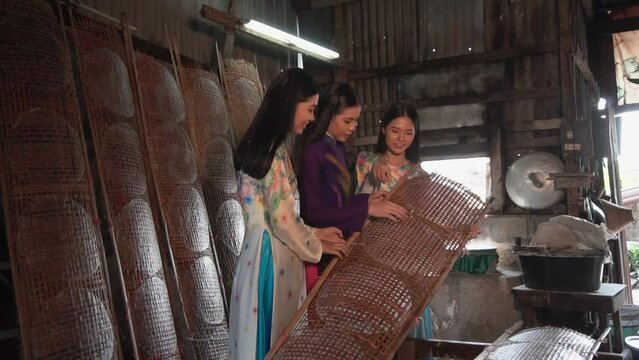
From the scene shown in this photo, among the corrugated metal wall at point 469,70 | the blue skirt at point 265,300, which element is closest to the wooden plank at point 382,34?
the corrugated metal wall at point 469,70

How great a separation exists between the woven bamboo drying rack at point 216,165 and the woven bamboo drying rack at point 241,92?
0.26 metres

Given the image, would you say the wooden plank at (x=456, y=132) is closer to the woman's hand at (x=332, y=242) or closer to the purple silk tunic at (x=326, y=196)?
the purple silk tunic at (x=326, y=196)

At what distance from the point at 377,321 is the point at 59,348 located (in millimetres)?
1791

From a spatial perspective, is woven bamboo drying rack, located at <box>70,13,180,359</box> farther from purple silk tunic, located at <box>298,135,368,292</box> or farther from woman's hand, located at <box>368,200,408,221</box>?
woman's hand, located at <box>368,200,408,221</box>

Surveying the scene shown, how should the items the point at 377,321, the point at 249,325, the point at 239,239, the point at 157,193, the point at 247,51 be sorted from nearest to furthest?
the point at 377,321 → the point at 249,325 → the point at 157,193 → the point at 239,239 → the point at 247,51

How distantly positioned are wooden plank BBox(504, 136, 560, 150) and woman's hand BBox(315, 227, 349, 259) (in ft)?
13.9

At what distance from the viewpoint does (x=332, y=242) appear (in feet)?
6.57

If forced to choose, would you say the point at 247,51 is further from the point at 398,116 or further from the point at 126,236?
the point at 398,116

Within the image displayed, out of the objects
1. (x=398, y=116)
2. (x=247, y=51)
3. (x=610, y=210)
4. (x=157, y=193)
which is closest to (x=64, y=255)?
(x=157, y=193)

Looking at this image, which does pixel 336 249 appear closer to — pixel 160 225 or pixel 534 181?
pixel 160 225

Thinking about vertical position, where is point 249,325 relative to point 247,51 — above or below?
below

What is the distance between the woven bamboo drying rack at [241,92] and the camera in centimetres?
467

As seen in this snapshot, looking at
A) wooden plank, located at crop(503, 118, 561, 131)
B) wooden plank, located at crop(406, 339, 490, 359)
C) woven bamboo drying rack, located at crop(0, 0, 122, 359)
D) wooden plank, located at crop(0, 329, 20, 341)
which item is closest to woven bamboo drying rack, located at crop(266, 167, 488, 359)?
wooden plank, located at crop(406, 339, 490, 359)

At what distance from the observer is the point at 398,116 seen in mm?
2693
